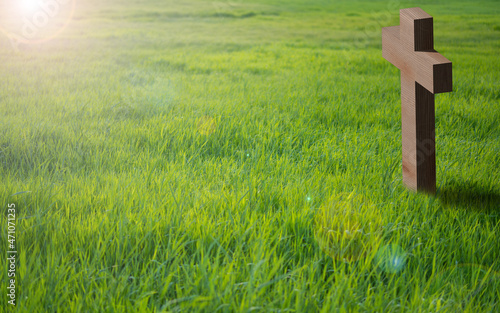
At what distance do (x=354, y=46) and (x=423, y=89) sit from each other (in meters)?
10.00

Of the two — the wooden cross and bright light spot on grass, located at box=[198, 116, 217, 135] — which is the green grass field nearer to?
bright light spot on grass, located at box=[198, 116, 217, 135]

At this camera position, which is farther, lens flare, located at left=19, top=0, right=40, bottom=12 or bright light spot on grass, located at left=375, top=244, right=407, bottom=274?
lens flare, located at left=19, top=0, right=40, bottom=12

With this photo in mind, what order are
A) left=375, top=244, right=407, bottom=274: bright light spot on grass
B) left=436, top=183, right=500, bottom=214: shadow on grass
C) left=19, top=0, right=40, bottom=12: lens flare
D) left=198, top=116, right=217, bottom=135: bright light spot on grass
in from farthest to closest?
left=19, top=0, right=40, bottom=12: lens flare → left=198, top=116, right=217, bottom=135: bright light spot on grass → left=436, top=183, right=500, bottom=214: shadow on grass → left=375, top=244, right=407, bottom=274: bright light spot on grass

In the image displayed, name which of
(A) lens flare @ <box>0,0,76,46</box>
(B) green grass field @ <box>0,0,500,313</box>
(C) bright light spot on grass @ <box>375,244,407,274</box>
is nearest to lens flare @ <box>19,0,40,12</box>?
(A) lens flare @ <box>0,0,76,46</box>

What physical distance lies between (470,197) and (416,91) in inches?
32.4

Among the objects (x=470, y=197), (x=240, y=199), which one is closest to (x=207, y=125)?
(x=240, y=199)

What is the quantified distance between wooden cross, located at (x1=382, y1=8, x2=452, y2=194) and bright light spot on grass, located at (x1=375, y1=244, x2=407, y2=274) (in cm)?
78

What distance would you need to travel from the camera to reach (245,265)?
1757 millimetres

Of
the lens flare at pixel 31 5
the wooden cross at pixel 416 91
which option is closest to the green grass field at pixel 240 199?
the wooden cross at pixel 416 91

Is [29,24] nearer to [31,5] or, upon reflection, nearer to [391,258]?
[31,5]

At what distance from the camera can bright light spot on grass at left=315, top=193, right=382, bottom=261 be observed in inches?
74.7

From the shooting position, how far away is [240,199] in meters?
2.32

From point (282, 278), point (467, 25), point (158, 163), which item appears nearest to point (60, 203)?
point (158, 163)

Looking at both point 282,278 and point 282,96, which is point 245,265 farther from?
point 282,96
